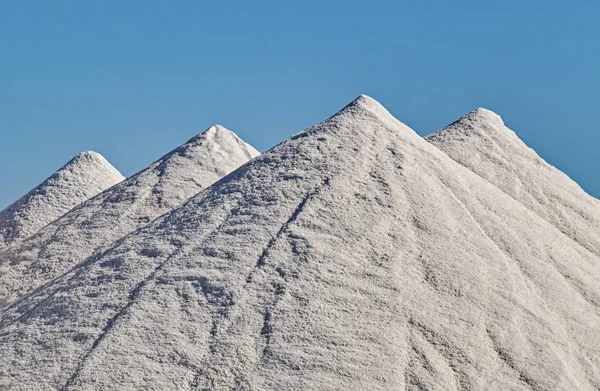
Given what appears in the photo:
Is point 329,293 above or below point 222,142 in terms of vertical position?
below

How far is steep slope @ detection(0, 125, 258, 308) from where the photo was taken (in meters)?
20.0

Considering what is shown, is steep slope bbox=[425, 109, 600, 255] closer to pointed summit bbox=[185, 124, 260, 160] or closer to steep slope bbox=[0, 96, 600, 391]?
steep slope bbox=[0, 96, 600, 391]

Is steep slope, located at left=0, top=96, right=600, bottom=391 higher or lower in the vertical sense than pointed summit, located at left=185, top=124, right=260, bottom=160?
lower

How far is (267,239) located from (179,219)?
224 centimetres

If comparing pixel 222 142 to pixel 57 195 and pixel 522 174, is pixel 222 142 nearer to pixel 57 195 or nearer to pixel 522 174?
pixel 57 195

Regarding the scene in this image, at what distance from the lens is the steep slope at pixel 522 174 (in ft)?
58.7

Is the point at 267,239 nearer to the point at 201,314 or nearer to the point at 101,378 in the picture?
the point at 201,314

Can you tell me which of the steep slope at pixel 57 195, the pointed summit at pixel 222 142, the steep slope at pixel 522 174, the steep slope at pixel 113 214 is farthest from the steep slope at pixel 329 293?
the steep slope at pixel 57 195

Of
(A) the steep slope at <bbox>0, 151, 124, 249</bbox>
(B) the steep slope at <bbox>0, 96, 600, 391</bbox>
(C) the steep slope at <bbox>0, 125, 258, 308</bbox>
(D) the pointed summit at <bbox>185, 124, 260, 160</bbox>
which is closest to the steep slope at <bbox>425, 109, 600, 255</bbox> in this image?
(B) the steep slope at <bbox>0, 96, 600, 391</bbox>

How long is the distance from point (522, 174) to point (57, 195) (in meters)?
12.1

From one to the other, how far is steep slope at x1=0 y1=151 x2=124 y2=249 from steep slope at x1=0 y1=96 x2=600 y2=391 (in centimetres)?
724

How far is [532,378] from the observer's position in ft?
43.6

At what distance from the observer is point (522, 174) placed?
1878cm

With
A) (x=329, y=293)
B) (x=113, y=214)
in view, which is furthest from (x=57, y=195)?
(x=329, y=293)
